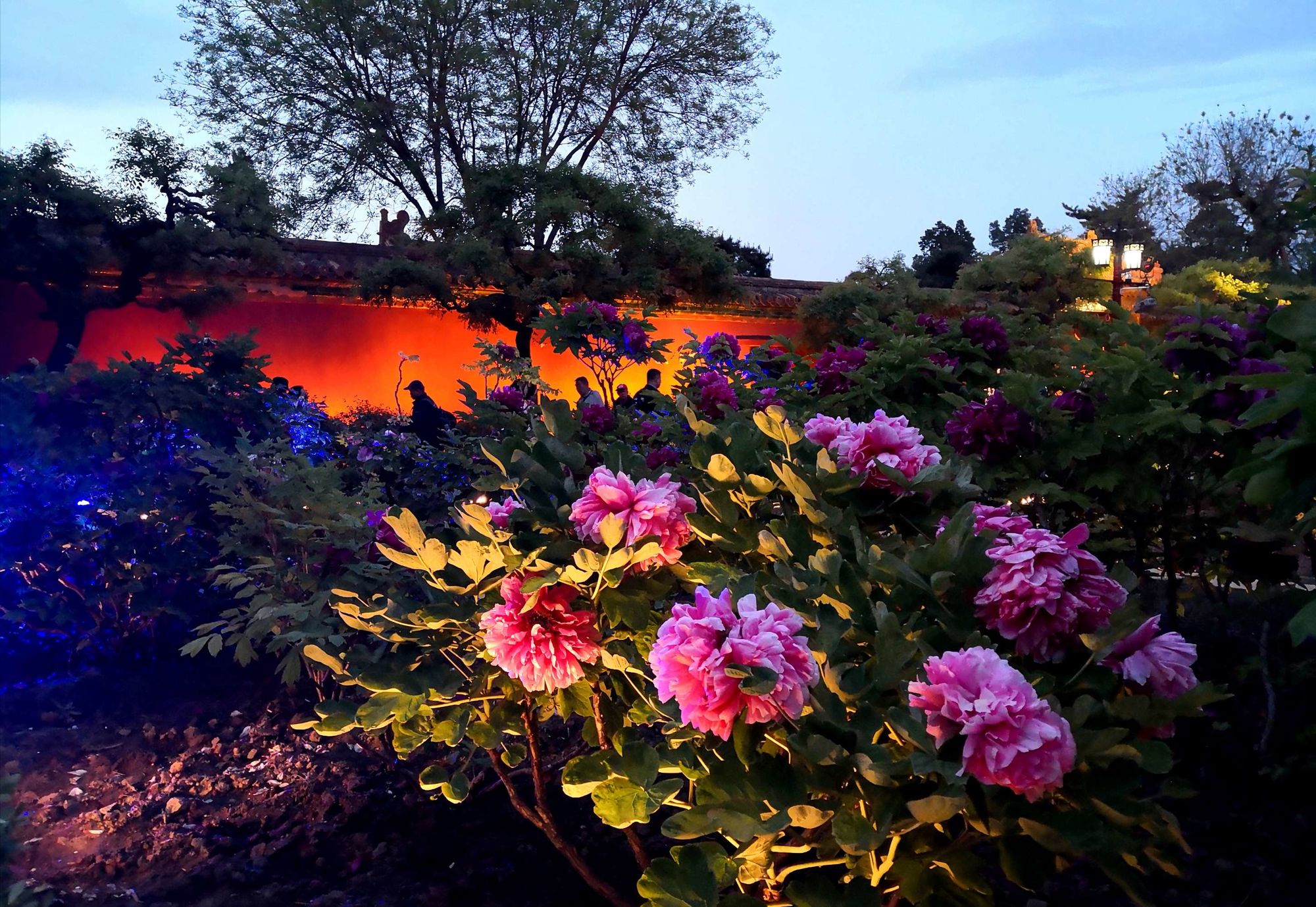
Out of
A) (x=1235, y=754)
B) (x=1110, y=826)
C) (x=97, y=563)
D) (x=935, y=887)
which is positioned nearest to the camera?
(x=1110, y=826)

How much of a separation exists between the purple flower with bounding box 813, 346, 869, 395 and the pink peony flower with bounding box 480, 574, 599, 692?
2.04 metres

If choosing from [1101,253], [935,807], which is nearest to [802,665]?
[935,807]

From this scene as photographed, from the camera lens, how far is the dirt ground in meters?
2.17

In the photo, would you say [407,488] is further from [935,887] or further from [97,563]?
[935,887]

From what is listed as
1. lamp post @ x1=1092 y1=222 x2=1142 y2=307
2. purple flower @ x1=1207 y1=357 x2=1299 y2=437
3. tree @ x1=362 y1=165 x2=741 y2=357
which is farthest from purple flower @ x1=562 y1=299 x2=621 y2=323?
lamp post @ x1=1092 y1=222 x2=1142 y2=307

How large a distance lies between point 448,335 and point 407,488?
976 centimetres

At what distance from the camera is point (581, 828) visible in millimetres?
2389

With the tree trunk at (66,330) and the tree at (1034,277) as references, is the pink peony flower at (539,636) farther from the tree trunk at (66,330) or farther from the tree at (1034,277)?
the tree at (1034,277)

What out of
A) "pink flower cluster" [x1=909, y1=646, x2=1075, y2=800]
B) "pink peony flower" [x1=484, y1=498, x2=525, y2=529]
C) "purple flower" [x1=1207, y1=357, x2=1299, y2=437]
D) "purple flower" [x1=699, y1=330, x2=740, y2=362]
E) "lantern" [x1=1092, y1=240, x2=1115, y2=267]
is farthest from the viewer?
"lantern" [x1=1092, y1=240, x2=1115, y2=267]

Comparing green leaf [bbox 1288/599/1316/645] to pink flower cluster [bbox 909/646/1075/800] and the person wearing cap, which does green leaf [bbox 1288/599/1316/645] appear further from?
the person wearing cap

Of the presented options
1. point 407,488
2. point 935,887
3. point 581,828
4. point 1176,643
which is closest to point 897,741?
point 935,887

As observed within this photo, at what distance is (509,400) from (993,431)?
241cm

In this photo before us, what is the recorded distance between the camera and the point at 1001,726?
97 cm


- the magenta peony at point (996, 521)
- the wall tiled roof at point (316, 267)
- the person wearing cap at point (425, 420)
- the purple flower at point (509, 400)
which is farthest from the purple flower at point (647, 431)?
the wall tiled roof at point (316, 267)
